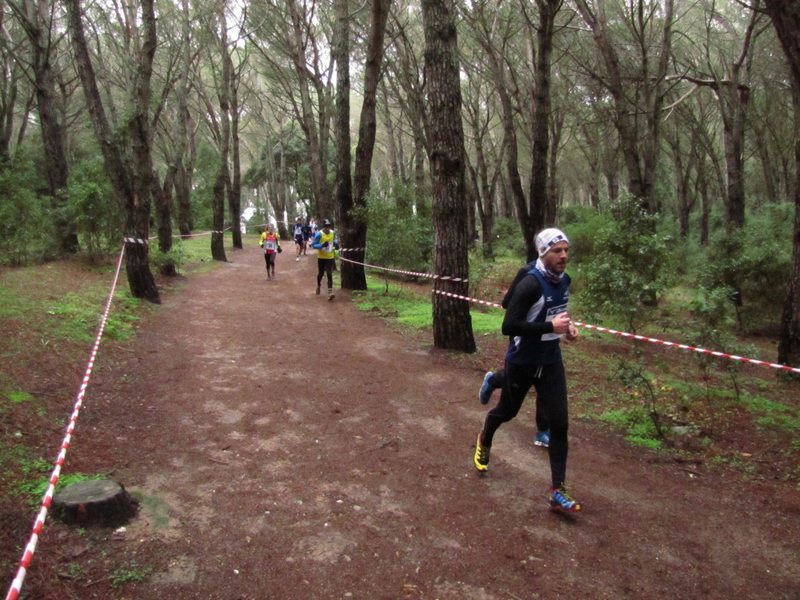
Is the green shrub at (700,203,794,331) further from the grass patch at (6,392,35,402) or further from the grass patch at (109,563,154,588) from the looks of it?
the grass patch at (6,392,35,402)

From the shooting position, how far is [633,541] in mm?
3848

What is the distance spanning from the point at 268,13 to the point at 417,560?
2258 centimetres

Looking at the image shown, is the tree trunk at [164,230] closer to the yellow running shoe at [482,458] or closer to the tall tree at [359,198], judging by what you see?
the tall tree at [359,198]

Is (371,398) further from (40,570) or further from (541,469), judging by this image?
(40,570)

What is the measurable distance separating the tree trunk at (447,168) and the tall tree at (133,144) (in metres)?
6.18

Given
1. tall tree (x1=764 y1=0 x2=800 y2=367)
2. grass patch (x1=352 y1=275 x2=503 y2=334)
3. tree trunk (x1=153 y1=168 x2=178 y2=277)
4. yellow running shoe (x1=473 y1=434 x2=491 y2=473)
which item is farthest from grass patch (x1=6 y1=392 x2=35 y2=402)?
tree trunk (x1=153 y1=168 x2=178 y2=277)

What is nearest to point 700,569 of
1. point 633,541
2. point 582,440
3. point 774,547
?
point 633,541

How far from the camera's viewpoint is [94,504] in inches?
144

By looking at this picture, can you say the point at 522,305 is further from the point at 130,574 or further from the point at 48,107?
the point at 48,107

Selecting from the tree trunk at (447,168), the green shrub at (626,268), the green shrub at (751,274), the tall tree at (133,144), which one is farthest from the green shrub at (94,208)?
the green shrub at (751,274)

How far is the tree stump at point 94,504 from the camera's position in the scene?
3.62m

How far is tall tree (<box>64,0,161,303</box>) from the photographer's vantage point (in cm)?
1048

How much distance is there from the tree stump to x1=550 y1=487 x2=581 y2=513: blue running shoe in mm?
2957

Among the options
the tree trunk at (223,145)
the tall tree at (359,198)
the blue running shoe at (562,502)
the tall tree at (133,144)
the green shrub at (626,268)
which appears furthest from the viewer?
the tree trunk at (223,145)
